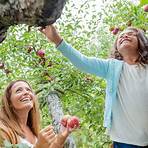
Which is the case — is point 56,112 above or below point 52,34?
below

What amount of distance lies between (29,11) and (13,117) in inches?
48.6

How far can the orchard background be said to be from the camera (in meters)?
3.22

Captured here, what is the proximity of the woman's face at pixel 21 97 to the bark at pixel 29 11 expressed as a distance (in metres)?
1.14

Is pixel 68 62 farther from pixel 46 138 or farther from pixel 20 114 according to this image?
pixel 46 138

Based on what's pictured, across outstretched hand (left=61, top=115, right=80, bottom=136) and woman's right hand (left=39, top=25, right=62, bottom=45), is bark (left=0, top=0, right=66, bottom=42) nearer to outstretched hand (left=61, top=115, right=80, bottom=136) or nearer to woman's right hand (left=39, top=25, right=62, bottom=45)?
outstretched hand (left=61, top=115, right=80, bottom=136)

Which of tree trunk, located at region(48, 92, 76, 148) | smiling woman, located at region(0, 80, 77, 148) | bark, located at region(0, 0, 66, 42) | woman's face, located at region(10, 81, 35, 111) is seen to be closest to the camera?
bark, located at region(0, 0, 66, 42)

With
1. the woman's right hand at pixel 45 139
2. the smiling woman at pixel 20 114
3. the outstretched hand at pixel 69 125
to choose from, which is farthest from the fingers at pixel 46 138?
the smiling woman at pixel 20 114

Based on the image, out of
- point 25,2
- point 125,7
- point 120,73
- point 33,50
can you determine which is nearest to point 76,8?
point 125,7

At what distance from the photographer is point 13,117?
7.38ft

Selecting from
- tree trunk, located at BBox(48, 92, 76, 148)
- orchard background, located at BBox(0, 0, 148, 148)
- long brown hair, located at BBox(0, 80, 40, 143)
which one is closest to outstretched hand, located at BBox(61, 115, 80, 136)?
long brown hair, located at BBox(0, 80, 40, 143)

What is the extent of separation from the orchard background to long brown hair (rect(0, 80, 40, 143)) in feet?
1.61

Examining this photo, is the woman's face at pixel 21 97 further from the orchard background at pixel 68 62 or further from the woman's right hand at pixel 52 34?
the orchard background at pixel 68 62

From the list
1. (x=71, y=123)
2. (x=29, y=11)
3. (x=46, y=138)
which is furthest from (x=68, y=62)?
(x=29, y=11)

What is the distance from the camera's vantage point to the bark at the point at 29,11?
1084 mm
